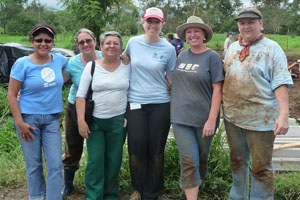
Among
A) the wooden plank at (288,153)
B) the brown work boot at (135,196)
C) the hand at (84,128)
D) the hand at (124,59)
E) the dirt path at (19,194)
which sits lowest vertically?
the dirt path at (19,194)

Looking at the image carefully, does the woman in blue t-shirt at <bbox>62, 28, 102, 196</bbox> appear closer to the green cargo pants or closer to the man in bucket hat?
the green cargo pants

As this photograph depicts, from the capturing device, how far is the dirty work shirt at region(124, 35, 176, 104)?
313 centimetres

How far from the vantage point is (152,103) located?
317 centimetres

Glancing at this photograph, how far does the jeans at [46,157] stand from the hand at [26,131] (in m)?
0.04

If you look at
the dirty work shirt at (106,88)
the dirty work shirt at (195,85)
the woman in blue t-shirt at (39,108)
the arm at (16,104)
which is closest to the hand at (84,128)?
the dirty work shirt at (106,88)

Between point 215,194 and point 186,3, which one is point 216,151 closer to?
point 215,194

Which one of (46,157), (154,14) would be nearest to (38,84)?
(46,157)

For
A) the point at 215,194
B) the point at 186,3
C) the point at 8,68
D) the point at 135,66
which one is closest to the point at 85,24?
the point at 8,68

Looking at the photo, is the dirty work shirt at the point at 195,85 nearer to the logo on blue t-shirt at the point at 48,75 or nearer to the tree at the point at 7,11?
the logo on blue t-shirt at the point at 48,75

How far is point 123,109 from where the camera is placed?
320cm

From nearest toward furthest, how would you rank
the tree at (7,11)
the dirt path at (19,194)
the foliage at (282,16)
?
the dirt path at (19,194)
the foliage at (282,16)
the tree at (7,11)

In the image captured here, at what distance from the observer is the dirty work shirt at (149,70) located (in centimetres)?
313

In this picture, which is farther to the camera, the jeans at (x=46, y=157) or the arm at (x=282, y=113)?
the jeans at (x=46, y=157)

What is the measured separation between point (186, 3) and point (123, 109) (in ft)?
148
